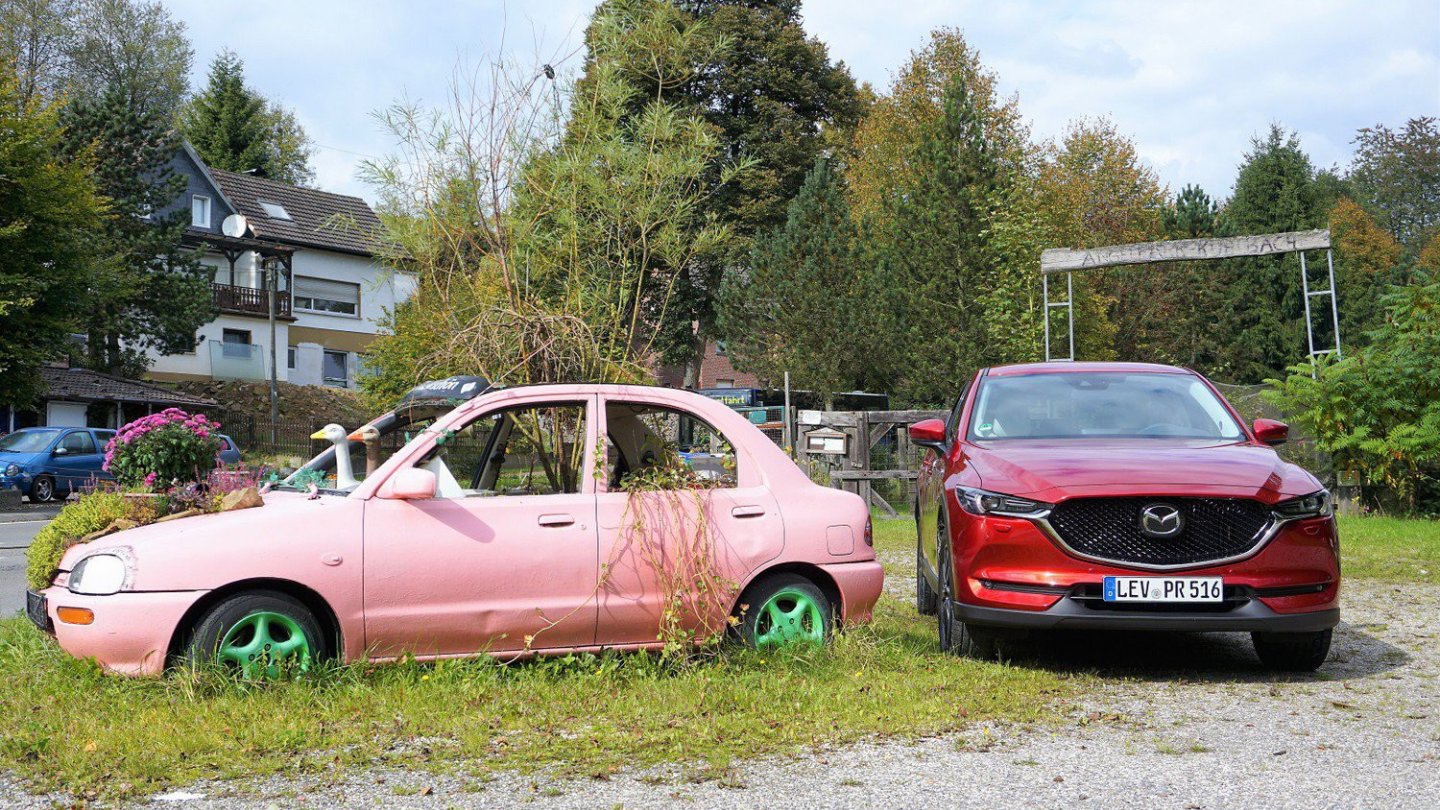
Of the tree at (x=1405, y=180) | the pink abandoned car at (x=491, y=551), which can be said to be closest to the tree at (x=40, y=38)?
the pink abandoned car at (x=491, y=551)

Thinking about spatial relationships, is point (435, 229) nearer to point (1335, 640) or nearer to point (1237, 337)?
point (1335, 640)

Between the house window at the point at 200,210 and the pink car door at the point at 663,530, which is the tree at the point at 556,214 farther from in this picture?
the house window at the point at 200,210

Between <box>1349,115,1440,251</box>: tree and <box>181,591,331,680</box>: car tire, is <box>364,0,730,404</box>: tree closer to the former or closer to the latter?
<box>181,591,331,680</box>: car tire

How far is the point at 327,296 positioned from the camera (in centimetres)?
5684

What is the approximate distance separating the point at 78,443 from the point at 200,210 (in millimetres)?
25363

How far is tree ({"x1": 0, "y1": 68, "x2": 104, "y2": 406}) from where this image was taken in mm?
26984

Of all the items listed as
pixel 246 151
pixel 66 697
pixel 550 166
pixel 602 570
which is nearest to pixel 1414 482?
pixel 550 166

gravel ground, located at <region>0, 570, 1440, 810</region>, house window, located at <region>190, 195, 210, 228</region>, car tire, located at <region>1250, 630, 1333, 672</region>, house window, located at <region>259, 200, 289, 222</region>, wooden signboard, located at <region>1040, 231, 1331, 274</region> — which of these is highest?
house window, located at <region>259, 200, 289, 222</region>

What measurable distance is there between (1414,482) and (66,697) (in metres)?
17.4

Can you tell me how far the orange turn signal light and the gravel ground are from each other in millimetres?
1120

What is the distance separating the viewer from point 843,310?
3491 cm

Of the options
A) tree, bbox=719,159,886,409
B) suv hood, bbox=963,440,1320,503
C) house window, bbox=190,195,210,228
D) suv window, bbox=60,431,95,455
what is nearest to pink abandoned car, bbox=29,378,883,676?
suv hood, bbox=963,440,1320,503

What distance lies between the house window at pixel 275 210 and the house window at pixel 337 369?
19.4ft

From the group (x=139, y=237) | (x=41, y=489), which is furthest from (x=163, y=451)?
(x=139, y=237)
